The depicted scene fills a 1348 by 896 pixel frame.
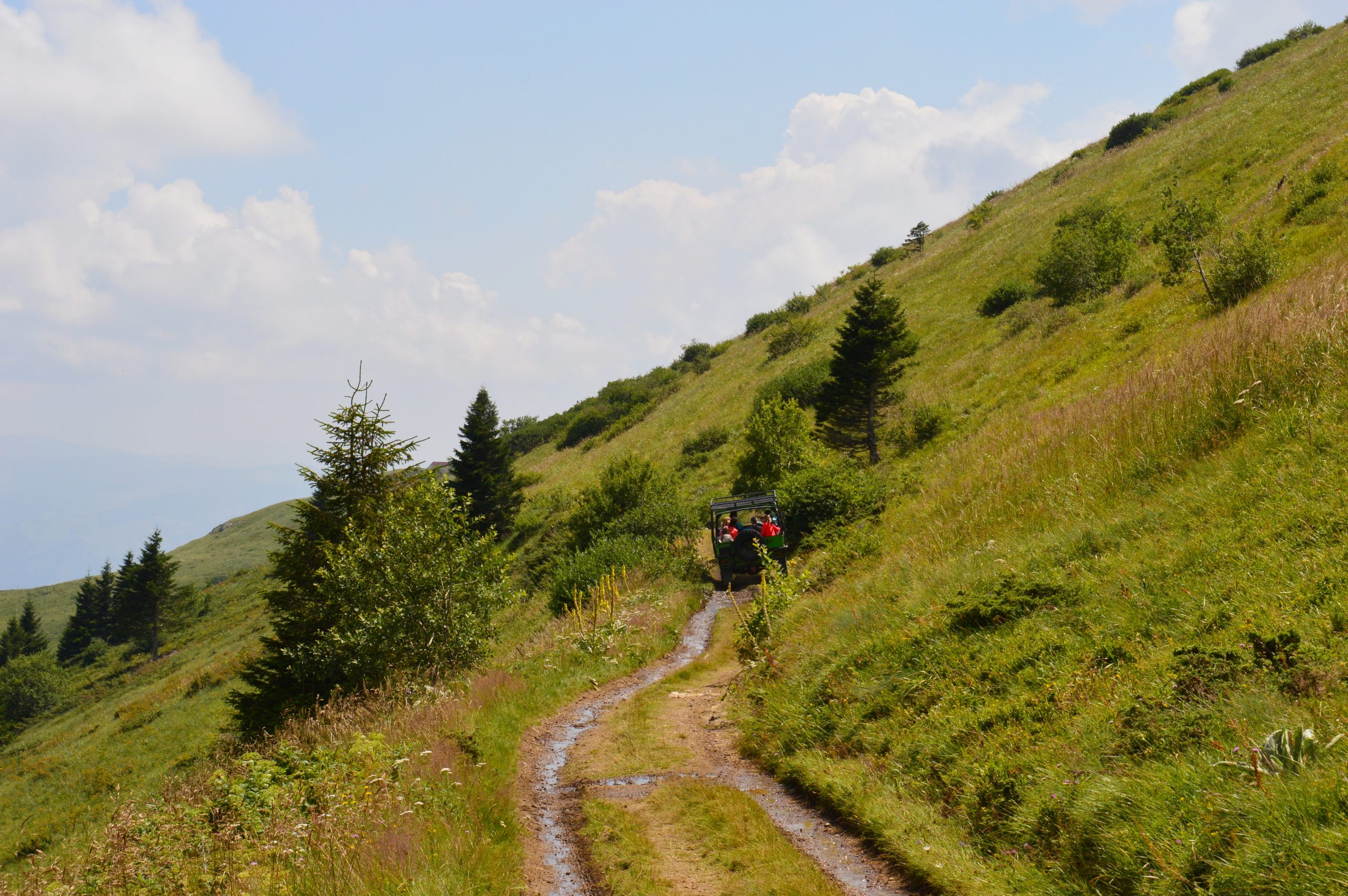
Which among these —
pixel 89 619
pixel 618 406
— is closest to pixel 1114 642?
pixel 618 406

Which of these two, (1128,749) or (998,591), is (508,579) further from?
(1128,749)

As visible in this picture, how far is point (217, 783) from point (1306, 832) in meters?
8.28

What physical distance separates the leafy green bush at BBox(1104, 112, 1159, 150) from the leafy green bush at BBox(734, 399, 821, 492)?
50.1 meters

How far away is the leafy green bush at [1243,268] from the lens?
15.7 meters

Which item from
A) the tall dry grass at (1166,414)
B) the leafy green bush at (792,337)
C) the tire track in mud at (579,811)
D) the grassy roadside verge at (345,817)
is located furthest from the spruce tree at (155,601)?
the tall dry grass at (1166,414)

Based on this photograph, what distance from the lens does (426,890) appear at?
17.4 ft

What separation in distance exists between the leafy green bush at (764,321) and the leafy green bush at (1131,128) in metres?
31.1

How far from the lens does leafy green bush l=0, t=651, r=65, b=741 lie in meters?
67.6

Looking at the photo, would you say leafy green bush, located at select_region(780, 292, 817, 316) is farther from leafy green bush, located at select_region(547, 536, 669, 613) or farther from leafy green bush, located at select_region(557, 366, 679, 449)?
leafy green bush, located at select_region(547, 536, 669, 613)

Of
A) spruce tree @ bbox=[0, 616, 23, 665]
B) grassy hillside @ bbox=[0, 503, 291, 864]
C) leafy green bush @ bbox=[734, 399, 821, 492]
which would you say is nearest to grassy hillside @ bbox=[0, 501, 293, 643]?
spruce tree @ bbox=[0, 616, 23, 665]

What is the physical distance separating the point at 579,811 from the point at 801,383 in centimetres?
3623

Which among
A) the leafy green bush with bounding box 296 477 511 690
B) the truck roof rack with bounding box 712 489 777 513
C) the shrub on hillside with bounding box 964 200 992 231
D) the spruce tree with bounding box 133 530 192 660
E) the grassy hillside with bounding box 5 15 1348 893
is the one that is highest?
the shrub on hillside with bounding box 964 200 992 231

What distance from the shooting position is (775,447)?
28.4 metres

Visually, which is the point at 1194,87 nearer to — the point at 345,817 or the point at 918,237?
the point at 918,237
